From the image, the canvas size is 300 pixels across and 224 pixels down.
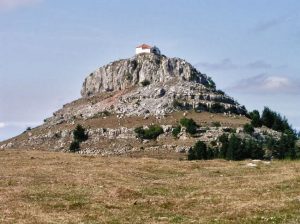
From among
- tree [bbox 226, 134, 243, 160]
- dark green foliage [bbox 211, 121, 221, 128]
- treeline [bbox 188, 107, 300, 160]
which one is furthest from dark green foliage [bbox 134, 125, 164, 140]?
tree [bbox 226, 134, 243, 160]

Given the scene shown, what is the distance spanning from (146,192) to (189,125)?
5160 inches

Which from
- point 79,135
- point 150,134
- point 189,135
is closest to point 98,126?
point 79,135

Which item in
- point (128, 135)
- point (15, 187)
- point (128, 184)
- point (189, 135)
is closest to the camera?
point (15, 187)

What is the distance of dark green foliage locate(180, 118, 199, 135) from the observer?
6625 inches

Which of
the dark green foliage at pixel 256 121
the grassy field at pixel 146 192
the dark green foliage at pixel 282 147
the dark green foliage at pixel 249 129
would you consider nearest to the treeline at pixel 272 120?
the dark green foliage at pixel 256 121

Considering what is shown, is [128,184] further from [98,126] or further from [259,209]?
[98,126]

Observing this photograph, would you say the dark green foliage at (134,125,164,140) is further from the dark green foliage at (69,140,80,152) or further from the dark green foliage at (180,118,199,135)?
the dark green foliage at (69,140,80,152)

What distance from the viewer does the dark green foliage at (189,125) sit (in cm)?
16829

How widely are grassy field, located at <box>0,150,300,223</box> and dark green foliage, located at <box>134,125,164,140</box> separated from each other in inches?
4552

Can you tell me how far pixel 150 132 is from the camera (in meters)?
176

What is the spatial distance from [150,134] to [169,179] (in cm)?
12698

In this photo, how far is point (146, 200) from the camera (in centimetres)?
3522

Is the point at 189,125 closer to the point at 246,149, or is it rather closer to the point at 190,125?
the point at 190,125

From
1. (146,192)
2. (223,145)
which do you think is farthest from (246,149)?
(146,192)
